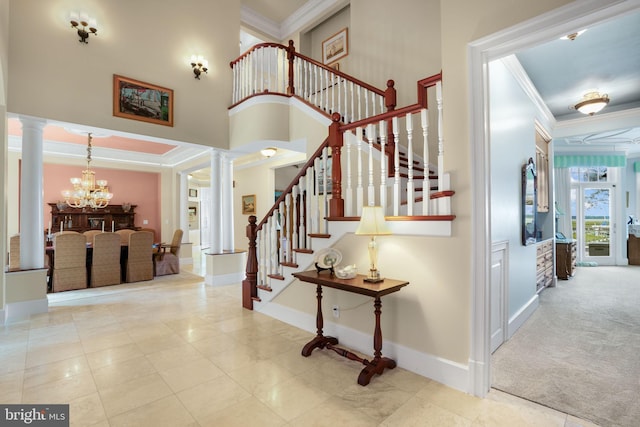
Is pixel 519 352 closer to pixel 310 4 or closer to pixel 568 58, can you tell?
pixel 568 58

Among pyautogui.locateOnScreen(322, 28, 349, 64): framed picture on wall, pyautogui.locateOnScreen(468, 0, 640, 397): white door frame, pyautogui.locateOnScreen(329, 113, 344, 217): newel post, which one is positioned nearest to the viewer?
pyautogui.locateOnScreen(468, 0, 640, 397): white door frame

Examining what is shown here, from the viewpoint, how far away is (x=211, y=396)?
216cm

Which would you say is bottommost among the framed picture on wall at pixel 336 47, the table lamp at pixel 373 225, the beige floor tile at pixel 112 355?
the beige floor tile at pixel 112 355

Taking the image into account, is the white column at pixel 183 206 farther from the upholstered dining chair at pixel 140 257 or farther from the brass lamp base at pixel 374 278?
the brass lamp base at pixel 374 278

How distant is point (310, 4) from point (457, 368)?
7.59 meters

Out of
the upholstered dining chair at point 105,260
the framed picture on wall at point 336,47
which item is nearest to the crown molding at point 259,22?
the framed picture on wall at point 336,47

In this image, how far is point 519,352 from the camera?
114 inches

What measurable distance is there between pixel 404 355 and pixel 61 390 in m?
2.59

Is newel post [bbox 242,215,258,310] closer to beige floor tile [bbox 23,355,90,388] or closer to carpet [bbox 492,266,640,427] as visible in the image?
beige floor tile [bbox 23,355,90,388]

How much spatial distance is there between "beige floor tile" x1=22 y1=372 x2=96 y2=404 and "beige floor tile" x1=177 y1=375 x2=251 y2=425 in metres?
0.73

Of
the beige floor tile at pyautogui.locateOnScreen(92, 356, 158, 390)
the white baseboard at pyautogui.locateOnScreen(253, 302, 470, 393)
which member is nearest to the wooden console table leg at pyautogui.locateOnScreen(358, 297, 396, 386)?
the white baseboard at pyautogui.locateOnScreen(253, 302, 470, 393)

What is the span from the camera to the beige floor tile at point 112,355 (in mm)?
2697

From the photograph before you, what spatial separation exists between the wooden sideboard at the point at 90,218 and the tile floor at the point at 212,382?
481 cm

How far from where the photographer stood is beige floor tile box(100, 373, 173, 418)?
2.05 metres
